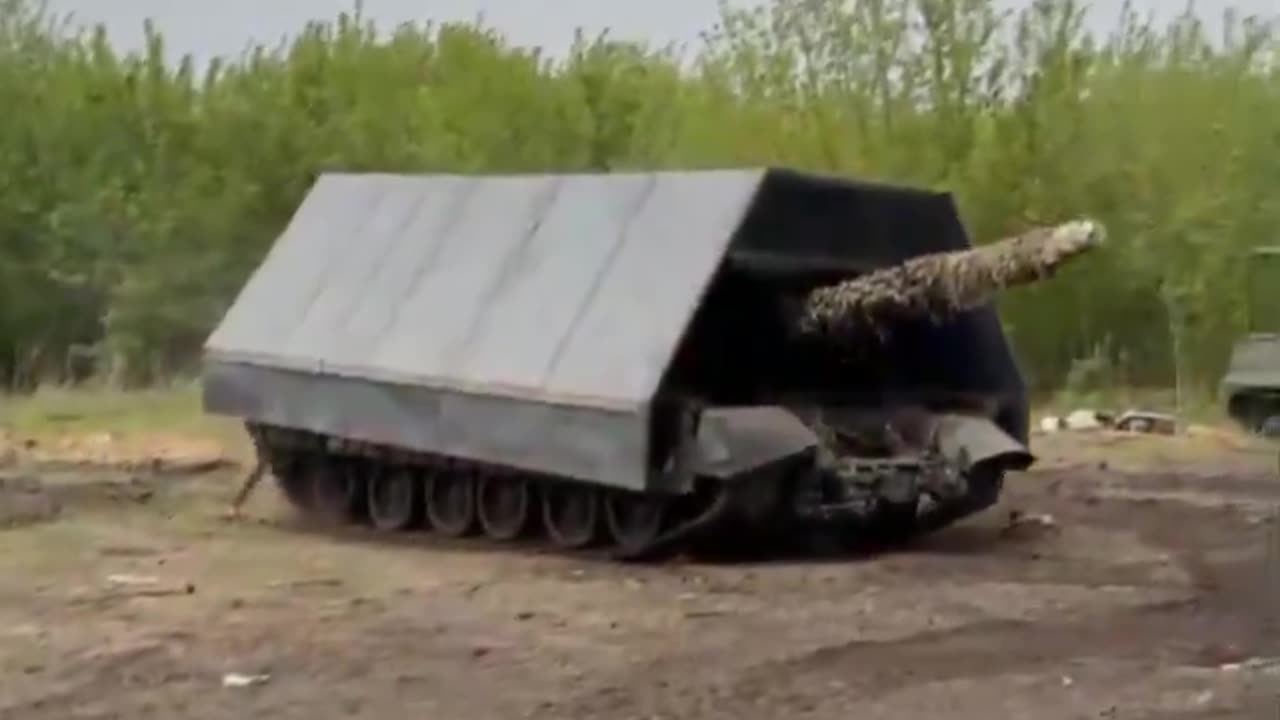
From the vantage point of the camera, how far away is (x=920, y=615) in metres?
12.9

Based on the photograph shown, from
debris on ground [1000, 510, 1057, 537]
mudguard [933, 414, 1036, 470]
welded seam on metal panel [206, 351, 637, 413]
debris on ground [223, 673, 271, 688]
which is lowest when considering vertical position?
debris on ground [1000, 510, 1057, 537]

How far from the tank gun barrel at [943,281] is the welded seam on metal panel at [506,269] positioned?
1900mm

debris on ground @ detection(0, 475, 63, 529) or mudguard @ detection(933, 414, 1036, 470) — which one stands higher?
mudguard @ detection(933, 414, 1036, 470)

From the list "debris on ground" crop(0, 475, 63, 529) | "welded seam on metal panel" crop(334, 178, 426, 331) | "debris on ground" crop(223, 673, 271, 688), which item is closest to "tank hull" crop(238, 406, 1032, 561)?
"welded seam on metal panel" crop(334, 178, 426, 331)

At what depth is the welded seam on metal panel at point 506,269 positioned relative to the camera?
16.3m

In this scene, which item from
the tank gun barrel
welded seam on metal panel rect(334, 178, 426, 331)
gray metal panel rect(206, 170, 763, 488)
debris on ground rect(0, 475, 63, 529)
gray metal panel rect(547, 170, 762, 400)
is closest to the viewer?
the tank gun barrel

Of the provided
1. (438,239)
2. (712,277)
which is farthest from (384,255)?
(712,277)

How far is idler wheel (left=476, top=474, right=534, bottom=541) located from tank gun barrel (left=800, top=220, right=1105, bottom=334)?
2123mm

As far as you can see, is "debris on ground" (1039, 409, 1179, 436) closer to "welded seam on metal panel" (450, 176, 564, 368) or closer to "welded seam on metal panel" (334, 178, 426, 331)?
"welded seam on metal panel" (334, 178, 426, 331)

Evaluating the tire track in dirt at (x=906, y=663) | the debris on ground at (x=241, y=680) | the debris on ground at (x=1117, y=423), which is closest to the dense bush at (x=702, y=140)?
the debris on ground at (x=1117, y=423)

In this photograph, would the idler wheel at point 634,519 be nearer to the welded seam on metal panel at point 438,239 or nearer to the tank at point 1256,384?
the welded seam on metal panel at point 438,239

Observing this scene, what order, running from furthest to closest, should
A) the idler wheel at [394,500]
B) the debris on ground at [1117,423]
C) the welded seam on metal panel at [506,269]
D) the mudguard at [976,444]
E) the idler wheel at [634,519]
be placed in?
1. the debris on ground at [1117,423]
2. the idler wheel at [394,500]
3. the welded seam on metal panel at [506,269]
4. the mudguard at [976,444]
5. the idler wheel at [634,519]

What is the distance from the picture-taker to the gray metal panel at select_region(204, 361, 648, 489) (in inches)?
585

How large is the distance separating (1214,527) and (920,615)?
541 cm
